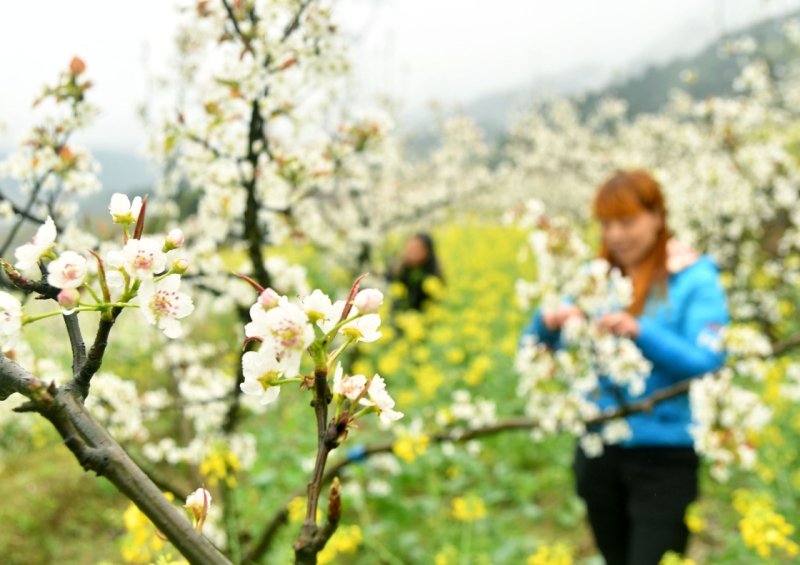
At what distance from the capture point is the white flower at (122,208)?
678 millimetres

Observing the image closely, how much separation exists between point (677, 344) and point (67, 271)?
97.2 inches

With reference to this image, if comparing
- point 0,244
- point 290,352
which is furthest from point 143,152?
point 290,352

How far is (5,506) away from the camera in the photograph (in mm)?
4785

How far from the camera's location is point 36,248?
0.65 metres

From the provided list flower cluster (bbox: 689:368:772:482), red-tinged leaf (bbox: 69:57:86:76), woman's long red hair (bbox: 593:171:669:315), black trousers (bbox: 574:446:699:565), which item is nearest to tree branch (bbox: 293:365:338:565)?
red-tinged leaf (bbox: 69:57:86:76)

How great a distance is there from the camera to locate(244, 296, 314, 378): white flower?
58cm

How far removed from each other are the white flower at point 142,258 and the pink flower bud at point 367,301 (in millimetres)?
232

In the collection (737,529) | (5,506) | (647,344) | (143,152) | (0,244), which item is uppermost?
(143,152)

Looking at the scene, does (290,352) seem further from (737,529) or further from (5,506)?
(5,506)

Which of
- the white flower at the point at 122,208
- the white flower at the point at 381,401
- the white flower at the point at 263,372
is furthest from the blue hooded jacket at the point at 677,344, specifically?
the white flower at the point at 122,208

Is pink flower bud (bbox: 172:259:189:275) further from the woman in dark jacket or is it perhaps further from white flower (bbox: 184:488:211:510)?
the woman in dark jacket

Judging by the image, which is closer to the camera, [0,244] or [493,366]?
[0,244]

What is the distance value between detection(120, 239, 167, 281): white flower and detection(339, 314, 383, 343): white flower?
0.23m

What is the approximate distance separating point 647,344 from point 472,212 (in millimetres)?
20459
